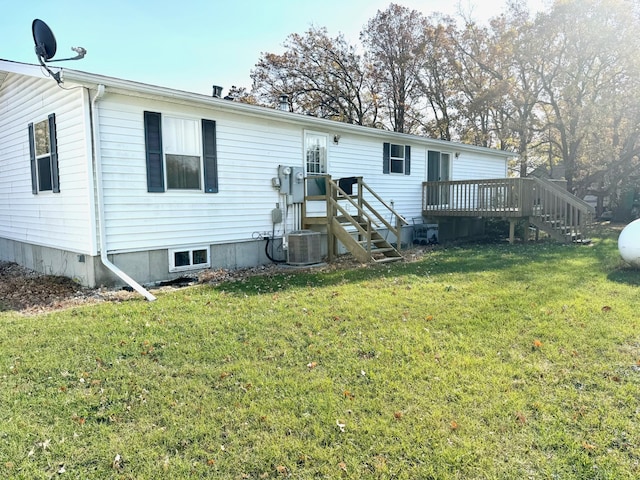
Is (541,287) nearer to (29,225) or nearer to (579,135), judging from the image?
(29,225)

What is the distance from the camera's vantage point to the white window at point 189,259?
768cm

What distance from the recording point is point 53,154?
7598mm

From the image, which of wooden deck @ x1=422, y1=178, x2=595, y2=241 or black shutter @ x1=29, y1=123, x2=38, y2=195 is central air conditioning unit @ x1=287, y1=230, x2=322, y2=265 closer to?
black shutter @ x1=29, y1=123, x2=38, y2=195

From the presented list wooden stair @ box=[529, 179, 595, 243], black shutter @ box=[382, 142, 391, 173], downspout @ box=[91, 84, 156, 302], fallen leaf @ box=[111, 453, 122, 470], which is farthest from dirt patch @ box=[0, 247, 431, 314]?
wooden stair @ box=[529, 179, 595, 243]

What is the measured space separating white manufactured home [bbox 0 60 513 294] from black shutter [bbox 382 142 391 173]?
117cm

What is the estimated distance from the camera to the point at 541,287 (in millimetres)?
6223

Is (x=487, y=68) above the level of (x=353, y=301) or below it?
above

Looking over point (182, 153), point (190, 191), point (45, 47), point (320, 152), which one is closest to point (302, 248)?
point (190, 191)

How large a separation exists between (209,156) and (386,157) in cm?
574

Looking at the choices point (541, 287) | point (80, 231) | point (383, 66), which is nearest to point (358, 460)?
point (541, 287)

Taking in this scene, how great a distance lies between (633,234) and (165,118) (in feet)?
27.1

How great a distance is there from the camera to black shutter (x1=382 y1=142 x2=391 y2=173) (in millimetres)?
11984

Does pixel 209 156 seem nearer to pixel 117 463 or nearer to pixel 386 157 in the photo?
pixel 386 157

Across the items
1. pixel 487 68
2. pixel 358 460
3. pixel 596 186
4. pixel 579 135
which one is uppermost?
pixel 487 68
